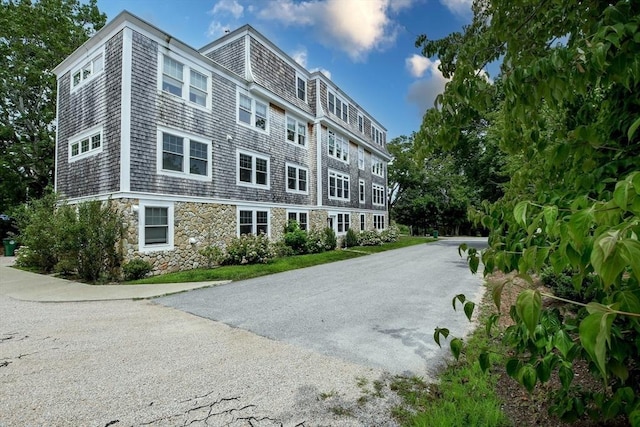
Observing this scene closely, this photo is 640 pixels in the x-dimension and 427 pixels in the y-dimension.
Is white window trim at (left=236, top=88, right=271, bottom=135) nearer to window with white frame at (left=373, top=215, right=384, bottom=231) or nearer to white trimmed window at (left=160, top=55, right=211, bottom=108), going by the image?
white trimmed window at (left=160, top=55, right=211, bottom=108)

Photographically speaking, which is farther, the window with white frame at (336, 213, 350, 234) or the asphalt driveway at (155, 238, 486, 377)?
the window with white frame at (336, 213, 350, 234)

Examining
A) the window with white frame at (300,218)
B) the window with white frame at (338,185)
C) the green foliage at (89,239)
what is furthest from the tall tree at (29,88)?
the window with white frame at (338,185)

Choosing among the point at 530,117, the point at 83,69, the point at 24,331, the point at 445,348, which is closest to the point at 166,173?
the point at 83,69

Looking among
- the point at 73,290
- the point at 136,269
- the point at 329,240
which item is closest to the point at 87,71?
the point at 136,269

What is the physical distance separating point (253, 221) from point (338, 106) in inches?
481

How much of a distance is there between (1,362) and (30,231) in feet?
31.0

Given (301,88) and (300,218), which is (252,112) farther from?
(300,218)

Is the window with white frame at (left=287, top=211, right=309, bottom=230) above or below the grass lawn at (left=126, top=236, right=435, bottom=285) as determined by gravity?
above

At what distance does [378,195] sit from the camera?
30078 mm

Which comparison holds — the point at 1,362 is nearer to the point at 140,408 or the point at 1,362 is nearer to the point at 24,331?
the point at 24,331

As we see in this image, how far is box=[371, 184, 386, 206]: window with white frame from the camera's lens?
29.1 metres

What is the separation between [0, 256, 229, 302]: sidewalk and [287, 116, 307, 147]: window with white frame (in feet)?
36.8

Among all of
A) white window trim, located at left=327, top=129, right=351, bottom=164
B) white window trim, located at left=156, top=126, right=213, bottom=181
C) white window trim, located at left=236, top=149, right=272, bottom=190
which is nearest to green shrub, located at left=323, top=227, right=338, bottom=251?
white window trim, located at left=236, top=149, right=272, bottom=190

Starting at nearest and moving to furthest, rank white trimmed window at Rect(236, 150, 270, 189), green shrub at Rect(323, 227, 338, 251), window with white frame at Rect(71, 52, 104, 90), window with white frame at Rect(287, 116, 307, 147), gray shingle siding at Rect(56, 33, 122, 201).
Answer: gray shingle siding at Rect(56, 33, 122, 201), window with white frame at Rect(71, 52, 104, 90), white trimmed window at Rect(236, 150, 270, 189), window with white frame at Rect(287, 116, 307, 147), green shrub at Rect(323, 227, 338, 251)
